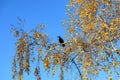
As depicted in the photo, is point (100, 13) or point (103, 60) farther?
point (100, 13)

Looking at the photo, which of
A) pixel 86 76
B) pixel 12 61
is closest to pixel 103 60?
pixel 86 76

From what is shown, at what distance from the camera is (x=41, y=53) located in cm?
1454

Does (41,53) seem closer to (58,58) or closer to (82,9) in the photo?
(58,58)

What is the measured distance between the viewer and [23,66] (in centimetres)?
1422

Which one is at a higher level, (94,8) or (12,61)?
(94,8)

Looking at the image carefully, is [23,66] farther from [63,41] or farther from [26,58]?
[63,41]

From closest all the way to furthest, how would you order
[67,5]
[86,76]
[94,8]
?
[86,76] → [94,8] → [67,5]

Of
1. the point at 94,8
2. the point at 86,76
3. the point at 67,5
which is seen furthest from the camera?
the point at 67,5

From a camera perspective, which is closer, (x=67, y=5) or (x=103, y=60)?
(x=103, y=60)

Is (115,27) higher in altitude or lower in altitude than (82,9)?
lower

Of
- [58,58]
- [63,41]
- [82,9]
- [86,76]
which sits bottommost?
[86,76]

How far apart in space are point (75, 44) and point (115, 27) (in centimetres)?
160

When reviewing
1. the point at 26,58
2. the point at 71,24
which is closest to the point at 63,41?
the point at 71,24

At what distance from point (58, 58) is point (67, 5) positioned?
3.14 meters
